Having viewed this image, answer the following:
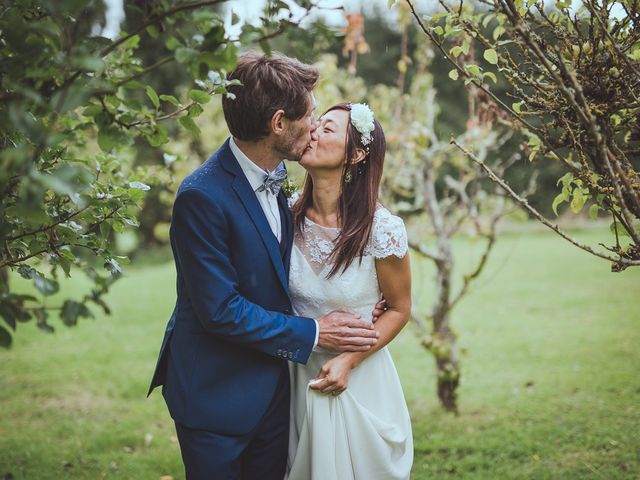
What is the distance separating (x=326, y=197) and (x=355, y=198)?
15 centimetres

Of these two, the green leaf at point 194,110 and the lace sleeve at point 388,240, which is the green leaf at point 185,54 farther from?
the lace sleeve at point 388,240

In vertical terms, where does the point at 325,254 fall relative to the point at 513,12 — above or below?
below

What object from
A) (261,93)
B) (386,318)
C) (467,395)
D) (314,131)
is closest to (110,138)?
(261,93)

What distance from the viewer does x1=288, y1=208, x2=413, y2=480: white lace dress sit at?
105 inches

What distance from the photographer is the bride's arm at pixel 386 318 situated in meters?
2.62

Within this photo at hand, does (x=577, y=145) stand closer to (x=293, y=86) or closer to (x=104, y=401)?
(x=293, y=86)

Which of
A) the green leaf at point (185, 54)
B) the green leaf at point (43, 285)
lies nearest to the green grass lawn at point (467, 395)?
the green leaf at point (43, 285)

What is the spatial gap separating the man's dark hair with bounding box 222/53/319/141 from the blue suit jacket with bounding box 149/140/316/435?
5.5 inches

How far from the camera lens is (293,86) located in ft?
8.25

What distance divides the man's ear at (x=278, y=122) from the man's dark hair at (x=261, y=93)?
0.05ft

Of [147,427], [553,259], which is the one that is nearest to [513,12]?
[147,427]

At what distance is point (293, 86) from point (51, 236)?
1.12 meters

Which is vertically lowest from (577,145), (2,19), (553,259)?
(553,259)

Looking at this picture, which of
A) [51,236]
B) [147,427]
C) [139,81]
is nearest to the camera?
[139,81]
